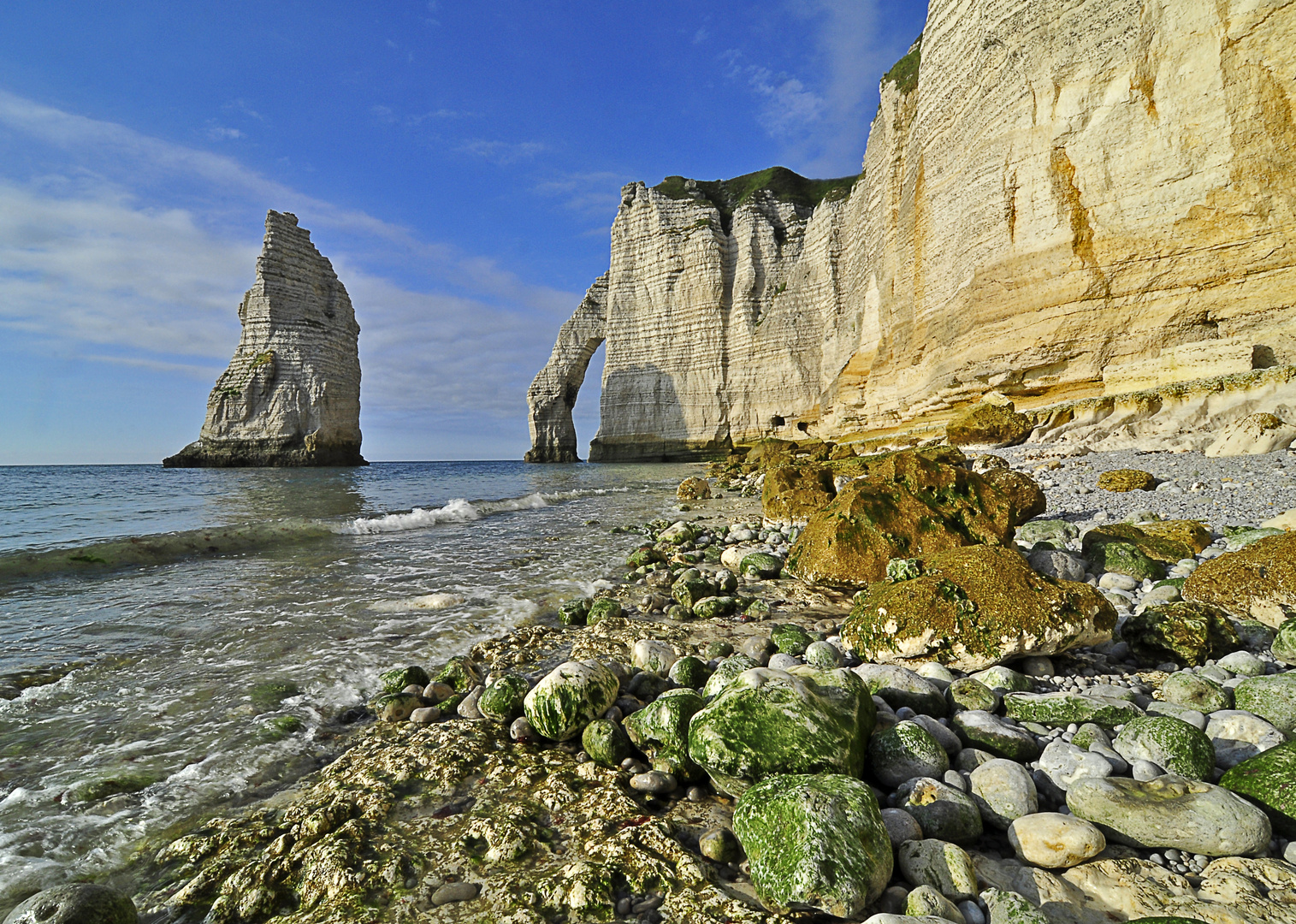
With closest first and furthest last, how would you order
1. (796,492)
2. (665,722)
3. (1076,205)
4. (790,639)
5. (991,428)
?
1. (665,722)
2. (790,639)
3. (796,492)
4. (1076,205)
5. (991,428)

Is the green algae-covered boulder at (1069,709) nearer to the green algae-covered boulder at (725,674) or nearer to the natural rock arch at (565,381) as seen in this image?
the green algae-covered boulder at (725,674)

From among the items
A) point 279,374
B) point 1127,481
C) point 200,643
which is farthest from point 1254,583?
point 279,374

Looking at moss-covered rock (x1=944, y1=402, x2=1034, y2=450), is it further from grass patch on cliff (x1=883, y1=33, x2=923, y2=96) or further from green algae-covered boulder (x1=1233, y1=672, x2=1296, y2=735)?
grass patch on cliff (x1=883, y1=33, x2=923, y2=96)

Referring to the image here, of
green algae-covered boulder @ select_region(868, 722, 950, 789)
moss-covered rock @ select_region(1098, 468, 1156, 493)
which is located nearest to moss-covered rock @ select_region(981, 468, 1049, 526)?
moss-covered rock @ select_region(1098, 468, 1156, 493)

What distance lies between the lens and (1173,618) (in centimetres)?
350

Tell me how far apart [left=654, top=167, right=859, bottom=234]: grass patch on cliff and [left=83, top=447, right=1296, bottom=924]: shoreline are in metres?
50.3

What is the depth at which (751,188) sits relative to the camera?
165 ft

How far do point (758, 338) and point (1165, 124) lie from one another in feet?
101

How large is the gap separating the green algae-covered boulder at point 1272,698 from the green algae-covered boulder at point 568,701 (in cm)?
329

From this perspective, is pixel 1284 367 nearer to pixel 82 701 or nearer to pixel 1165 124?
pixel 1165 124

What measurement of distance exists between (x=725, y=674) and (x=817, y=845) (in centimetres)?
144

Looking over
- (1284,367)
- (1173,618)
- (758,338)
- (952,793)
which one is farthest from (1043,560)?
(758,338)

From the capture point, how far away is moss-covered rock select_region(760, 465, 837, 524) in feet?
29.8

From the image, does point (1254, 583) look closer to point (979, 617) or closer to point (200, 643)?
point (979, 617)
